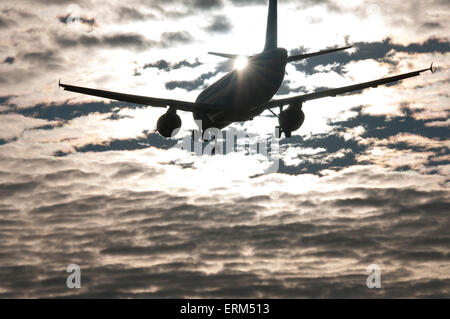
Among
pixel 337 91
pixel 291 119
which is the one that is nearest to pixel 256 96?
pixel 291 119

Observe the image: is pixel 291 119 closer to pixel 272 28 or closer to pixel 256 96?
pixel 256 96

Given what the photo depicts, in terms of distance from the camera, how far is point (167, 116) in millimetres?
39625

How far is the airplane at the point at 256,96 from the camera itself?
39.9 m

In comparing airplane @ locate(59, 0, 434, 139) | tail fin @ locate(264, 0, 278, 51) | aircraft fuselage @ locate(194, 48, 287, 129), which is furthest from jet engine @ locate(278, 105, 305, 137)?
tail fin @ locate(264, 0, 278, 51)

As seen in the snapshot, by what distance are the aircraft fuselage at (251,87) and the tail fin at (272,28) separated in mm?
2585

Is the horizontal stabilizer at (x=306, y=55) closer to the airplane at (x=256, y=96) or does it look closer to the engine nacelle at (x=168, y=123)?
the airplane at (x=256, y=96)
